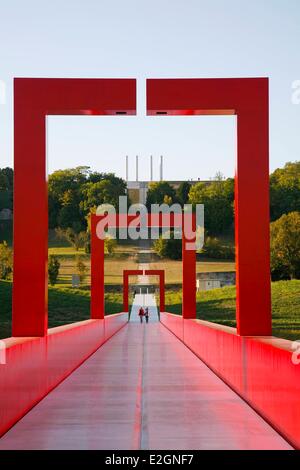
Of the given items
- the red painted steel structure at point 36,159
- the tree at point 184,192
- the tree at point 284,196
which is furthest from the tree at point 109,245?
the red painted steel structure at point 36,159

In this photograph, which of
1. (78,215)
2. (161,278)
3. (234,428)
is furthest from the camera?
(78,215)

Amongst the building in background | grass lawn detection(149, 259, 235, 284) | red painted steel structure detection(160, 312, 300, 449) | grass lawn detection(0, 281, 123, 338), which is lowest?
grass lawn detection(0, 281, 123, 338)

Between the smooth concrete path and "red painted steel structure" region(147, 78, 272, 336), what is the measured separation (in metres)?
1.39

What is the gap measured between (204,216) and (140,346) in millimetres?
79034

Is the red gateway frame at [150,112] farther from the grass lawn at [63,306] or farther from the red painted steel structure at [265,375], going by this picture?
the grass lawn at [63,306]

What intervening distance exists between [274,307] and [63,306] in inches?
535

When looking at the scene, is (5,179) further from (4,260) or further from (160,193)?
(4,260)

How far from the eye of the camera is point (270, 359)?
8703 millimetres

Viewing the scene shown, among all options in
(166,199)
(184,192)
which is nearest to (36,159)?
(166,199)

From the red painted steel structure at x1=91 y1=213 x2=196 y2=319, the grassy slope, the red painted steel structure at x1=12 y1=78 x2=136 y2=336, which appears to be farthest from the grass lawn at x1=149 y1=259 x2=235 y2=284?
the red painted steel structure at x1=12 y1=78 x2=136 y2=336

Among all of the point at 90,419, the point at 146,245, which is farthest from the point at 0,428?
the point at 146,245

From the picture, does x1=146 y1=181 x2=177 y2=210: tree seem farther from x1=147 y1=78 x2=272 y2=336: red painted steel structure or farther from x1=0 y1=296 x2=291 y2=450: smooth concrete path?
x1=147 y1=78 x2=272 y2=336: red painted steel structure

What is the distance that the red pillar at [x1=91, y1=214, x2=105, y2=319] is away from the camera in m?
30.3
